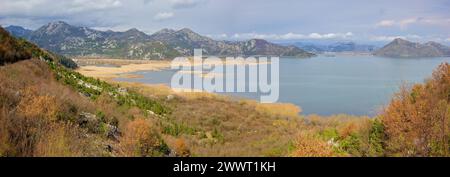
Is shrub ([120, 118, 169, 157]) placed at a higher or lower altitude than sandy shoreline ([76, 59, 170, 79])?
higher

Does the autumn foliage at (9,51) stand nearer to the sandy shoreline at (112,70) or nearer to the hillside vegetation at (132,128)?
the hillside vegetation at (132,128)

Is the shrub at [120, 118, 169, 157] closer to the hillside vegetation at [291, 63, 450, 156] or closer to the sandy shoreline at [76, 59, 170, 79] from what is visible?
the hillside vegetation at [291, 63, 450, 156]

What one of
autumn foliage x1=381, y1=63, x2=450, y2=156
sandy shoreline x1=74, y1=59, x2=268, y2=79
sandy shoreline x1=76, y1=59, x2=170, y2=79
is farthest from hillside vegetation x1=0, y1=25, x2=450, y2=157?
sandy shoreline x1=76, y1=59, x2=170, y2=79

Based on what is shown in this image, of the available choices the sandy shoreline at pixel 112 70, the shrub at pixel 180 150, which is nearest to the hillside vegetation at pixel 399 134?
the shrub at pixel 180 150

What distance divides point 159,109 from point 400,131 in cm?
1909

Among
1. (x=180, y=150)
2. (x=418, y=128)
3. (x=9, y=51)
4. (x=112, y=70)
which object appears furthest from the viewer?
(x=112, y=70)

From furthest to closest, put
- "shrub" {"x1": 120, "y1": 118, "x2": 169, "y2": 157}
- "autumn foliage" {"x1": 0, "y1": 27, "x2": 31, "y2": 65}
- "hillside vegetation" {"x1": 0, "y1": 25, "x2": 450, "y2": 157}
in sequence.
Result: "autumn foliage" {"x1": 0, "y1": 27, "x2": 31, "y2": 65}, "shrub" {"x1": 120, "y1": 118, "x2": 169, "y2": 157}, "hillside vegetation" {"x1": 0, "y1": 25, "x2": 450, "y2": 157}

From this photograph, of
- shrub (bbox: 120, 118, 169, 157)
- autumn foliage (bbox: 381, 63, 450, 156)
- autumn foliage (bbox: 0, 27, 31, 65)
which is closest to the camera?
shrub (bbox: 120, 118, 169, 157)

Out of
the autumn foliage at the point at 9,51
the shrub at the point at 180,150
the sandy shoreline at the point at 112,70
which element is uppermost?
the autumn foliage at the point at 9,51

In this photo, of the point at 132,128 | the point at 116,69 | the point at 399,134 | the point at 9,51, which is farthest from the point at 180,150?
the point at 116,69

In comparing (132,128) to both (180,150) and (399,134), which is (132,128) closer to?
(180,150)

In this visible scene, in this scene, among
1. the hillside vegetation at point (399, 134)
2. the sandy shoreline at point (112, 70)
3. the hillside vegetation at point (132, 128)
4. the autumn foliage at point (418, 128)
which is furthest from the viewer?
the sandy shoreline at point (112, 70)

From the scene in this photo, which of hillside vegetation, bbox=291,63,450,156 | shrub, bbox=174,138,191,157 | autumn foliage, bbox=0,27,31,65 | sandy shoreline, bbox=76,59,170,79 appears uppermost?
autumn foliage, bbox=0,27,31,65
